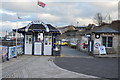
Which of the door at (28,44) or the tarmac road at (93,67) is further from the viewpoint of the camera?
the door at (28,44)

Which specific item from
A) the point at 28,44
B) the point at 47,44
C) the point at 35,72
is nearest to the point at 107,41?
the point at 47,44

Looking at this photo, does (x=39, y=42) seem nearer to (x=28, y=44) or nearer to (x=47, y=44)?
(x=47, y=44)

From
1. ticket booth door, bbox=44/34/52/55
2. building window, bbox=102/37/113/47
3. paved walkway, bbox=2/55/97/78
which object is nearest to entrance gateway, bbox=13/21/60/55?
ticket booth door, bbox=44/34/52/55

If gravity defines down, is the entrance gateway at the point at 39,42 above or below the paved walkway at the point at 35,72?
above

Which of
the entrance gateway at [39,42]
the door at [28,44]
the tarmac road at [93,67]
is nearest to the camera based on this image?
the tarmac road at [93,67]

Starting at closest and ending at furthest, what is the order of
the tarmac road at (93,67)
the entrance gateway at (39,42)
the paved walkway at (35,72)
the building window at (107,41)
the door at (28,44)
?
the paved walkway at (35,72)
the tarmac road at (93,67)
the entrance gateway at (39,42)
the door at (28,44)
the building window at (107,41)

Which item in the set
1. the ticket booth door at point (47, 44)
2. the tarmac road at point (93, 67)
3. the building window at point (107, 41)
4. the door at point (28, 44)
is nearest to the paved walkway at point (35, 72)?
the tarmac road at point (93, 67)

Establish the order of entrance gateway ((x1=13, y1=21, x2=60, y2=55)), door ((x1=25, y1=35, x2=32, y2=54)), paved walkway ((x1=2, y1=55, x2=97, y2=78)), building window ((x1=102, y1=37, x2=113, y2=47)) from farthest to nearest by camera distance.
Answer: building window ((x1=102, y1=37, x2=113, y2=47)) < door ((x1=25, y1=35, x2=32, y2=54)) < entrance gateway ((x1=13, y1=21, x2=60, y2=55)) < paved walkway ((x1=2, y1=55, x2=97, y2=78))

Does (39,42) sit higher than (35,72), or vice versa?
(39,42)

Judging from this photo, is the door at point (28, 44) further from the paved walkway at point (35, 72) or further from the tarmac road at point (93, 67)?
the paved walkway at point (35, 72)

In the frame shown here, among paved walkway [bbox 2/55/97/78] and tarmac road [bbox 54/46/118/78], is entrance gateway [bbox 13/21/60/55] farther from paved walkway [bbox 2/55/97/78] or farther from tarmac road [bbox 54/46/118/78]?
paved walkway [bbox 2/55/97/78]

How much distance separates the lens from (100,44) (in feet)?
61.3

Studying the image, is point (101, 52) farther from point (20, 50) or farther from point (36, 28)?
point (20, 50)

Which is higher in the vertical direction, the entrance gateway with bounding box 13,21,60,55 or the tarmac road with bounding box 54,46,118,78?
the entrance gateway with bounding box 13,21,60,55
